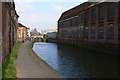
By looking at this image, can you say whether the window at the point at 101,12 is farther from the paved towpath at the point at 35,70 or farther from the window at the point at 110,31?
the paved towpath at the point at 35,70

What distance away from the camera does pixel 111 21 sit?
143 feet

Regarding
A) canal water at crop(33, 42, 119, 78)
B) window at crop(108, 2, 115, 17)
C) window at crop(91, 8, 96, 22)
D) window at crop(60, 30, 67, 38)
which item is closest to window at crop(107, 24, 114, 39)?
window at crop(108, 2, 115, 17)

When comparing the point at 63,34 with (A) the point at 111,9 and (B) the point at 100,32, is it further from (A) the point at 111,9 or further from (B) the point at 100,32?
(A) the point at 111,9

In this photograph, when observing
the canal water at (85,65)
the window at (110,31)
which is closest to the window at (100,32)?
the window at (110,31)

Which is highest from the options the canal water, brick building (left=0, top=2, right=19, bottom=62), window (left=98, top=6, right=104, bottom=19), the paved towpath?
window (left=98, top=6, right=104, bottom=19)

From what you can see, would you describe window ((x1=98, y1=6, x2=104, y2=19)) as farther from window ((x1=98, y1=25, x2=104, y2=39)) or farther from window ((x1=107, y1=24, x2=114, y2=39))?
window ((x1=107, y1=24, x2=114, y2=39))

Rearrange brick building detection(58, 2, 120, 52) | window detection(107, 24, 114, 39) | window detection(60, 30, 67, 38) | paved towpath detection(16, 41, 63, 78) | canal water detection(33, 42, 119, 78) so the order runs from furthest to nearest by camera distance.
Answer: window detection(60, 30, 67, 38) → window detection(107, 24, 114, 39) → brick building detection(58, 2, 120, 52) → canal water detection(33, 42, 119, 78) → paved towpath detection(16, 41, 63, 78)

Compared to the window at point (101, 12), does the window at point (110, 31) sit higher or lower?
lower

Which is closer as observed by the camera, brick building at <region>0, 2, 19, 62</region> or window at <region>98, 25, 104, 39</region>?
brick building at <region>0, 2, 19, 62</region>

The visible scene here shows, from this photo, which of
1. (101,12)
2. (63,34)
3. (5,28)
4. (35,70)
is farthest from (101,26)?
(63,34)

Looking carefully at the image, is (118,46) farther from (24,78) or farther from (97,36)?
(24,78)

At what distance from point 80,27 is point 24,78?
53.1 meters

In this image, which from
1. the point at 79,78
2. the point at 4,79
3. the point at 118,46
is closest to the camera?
the point at 4,79

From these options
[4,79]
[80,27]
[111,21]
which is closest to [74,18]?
[80,27]
